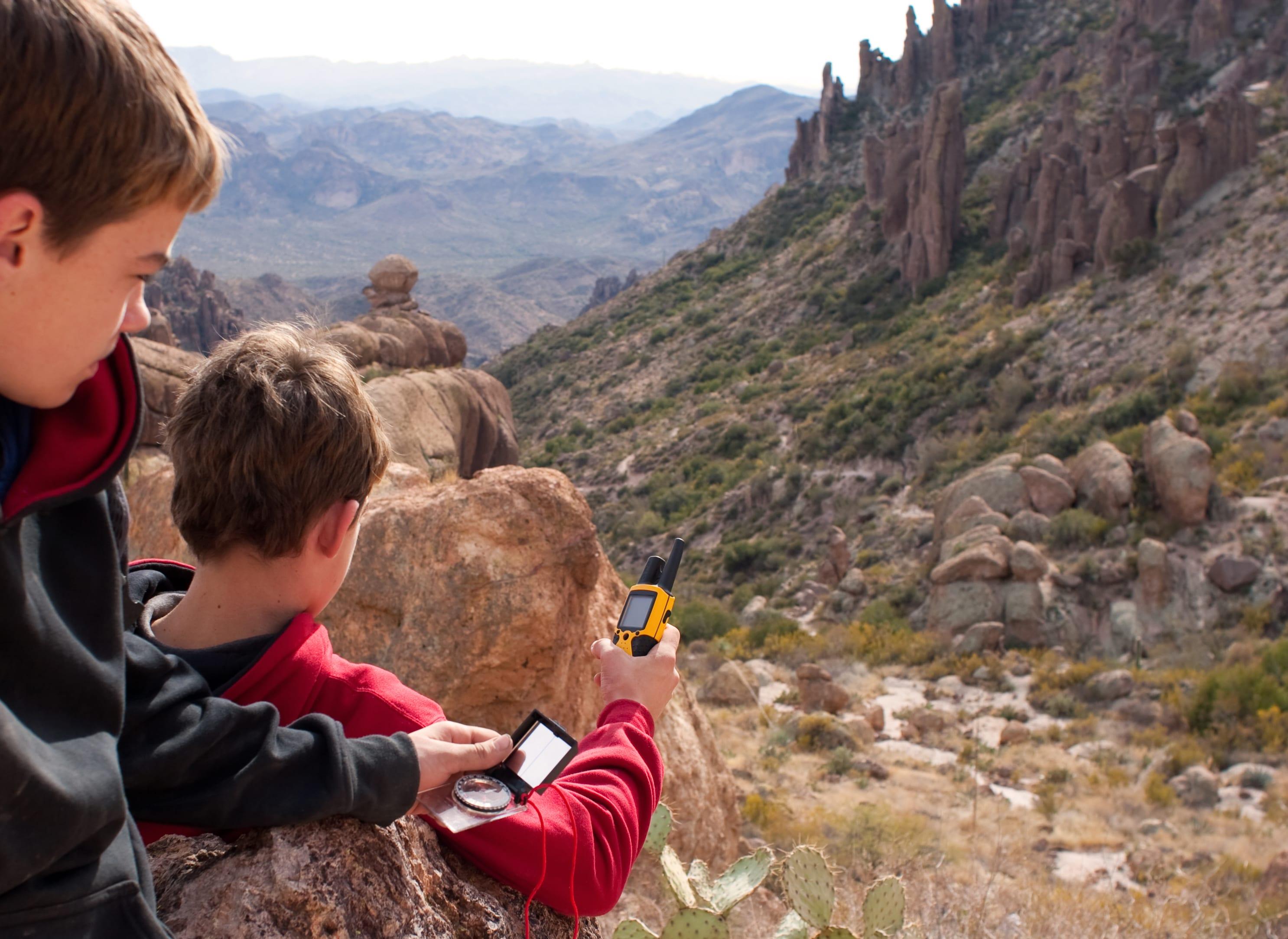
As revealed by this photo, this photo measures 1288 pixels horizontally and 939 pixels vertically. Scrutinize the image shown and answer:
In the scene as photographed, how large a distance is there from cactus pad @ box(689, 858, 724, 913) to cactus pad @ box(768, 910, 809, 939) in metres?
0.20

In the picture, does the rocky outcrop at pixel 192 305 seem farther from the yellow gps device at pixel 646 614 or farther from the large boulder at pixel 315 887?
the large boulder at pixel 315 887

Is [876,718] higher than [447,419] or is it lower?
lower

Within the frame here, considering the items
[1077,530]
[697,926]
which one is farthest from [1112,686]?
[697,926]

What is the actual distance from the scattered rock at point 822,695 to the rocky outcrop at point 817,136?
47.5 meters

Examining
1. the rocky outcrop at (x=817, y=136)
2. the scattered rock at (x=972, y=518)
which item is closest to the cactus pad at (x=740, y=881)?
the scattered rock at (x=972, y=518)

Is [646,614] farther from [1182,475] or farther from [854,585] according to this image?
[854,585]

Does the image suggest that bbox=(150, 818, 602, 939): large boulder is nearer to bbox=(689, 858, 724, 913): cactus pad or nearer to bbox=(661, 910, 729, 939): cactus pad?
bbox=(661, 910, 729, 939): cactus pad

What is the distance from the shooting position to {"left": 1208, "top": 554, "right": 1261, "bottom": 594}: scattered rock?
13391mm

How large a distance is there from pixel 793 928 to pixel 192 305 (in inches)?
3083

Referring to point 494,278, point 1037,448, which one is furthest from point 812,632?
point 494,278

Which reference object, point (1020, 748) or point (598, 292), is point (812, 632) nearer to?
point (1020, 748)

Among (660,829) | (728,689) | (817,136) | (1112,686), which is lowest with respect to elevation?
(728,689)

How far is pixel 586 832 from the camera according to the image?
5.39 ft

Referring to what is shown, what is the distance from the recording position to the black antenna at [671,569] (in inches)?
83.4
